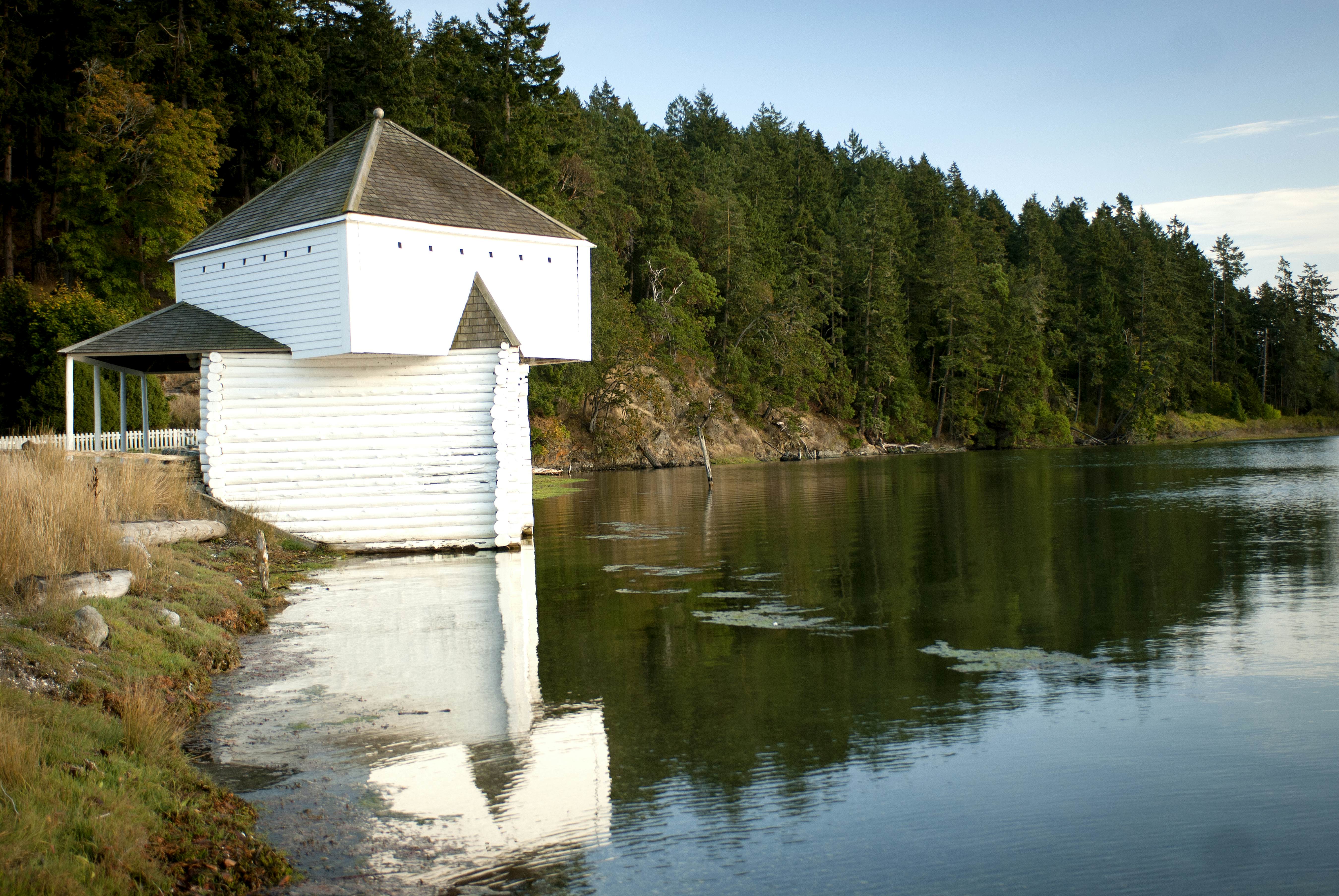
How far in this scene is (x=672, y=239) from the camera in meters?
69.4

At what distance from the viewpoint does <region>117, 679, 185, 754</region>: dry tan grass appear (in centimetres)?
615

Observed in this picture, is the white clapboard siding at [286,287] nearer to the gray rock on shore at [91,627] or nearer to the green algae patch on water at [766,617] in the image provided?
the green algae patch on water at [766,617]

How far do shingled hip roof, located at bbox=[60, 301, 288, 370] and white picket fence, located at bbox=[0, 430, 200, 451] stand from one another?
2864mm

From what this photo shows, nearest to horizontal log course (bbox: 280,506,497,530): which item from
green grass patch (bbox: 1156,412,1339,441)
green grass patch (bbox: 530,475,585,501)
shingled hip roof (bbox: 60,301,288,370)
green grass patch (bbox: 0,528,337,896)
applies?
shingled hip roof (bbox: 60,301,288,370)

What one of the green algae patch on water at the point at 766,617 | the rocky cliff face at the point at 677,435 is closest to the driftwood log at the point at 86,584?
the green algae patch on water at the point at 766,617

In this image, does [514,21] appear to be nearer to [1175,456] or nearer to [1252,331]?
[1175,456]

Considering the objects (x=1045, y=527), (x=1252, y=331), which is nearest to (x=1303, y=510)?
(x=1045, y=527)

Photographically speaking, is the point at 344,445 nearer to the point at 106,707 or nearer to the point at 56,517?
the point at 56,517

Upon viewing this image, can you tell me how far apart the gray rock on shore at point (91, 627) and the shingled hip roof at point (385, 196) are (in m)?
11.3

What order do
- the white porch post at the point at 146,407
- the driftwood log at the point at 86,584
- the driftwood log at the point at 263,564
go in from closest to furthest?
the driftwood log at the point at 86,584, the driftwood log at the point at 263,564, the white porch post at the point at 146,407

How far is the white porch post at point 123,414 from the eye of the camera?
2191 cm

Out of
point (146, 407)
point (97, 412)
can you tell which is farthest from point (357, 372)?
point (146, 407)

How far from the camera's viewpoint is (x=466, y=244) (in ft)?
65.4

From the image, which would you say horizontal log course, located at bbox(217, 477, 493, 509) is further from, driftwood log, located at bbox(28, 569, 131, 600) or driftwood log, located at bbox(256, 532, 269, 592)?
driftwood log, located at bbox(28, 569, 131, 600)
